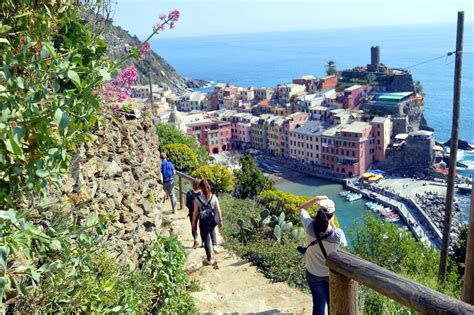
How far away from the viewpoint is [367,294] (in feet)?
A: 15.6

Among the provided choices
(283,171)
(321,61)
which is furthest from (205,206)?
(321,61)

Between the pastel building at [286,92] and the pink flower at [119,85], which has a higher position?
the pink flower at [119,85]

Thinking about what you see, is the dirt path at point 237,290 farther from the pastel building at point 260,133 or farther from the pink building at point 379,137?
the pastel building at point 260,133

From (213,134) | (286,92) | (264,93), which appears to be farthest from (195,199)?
(264,93)

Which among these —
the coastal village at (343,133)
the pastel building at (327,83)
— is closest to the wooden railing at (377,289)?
the coastal village at (343,133)

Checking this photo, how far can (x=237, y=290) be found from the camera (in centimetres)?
507

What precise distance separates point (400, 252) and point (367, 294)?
266 inches

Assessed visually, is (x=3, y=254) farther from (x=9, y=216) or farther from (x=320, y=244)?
(x=320, y=244)

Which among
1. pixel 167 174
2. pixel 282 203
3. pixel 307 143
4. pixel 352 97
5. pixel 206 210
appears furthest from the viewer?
pixel 352 97

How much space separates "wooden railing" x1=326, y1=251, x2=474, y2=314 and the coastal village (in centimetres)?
3340

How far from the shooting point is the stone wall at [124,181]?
3453mm

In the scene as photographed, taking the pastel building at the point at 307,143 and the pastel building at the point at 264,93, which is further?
the pastel building at the point at 264,93

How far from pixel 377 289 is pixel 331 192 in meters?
44.0

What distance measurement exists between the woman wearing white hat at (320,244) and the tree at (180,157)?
29.7 feet
